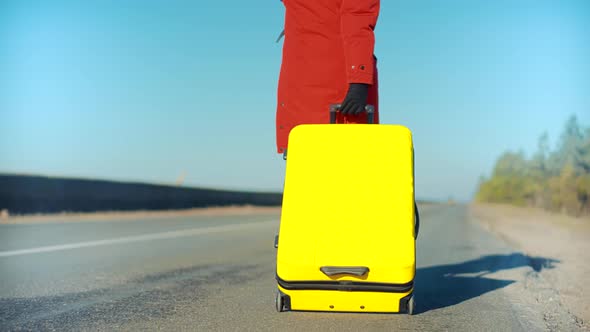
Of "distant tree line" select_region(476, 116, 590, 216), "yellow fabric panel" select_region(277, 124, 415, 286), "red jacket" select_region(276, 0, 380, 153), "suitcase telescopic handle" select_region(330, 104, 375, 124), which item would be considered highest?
"red jacket" select_region(276, 0, 380, 153)

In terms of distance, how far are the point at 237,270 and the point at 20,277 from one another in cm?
192

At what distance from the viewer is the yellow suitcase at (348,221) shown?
314 centimetres

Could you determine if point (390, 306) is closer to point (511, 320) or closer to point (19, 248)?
point (511, 320)

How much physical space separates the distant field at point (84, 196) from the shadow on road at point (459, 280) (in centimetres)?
1044

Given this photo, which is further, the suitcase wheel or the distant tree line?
the distant tree line

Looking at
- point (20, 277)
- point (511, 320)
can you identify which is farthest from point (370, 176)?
point (20, 277)

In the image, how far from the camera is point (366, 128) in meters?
3.47

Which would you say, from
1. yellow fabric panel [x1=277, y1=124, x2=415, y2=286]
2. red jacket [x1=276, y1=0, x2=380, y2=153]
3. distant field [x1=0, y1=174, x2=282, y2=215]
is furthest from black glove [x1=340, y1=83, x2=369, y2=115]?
distant field [x1=0, y1=174, x2=282, y2=215]

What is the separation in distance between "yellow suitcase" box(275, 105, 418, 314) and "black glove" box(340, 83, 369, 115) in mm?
281

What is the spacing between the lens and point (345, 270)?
A: 10.2 ft

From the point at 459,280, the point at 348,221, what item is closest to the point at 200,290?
the point at 348,221

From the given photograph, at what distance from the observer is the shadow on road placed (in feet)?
13.6

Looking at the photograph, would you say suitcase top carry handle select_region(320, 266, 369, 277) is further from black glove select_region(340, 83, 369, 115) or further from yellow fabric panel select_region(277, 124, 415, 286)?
black glove select_region(340, 83, 369, 115)

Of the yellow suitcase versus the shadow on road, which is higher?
the yellow suitcase
